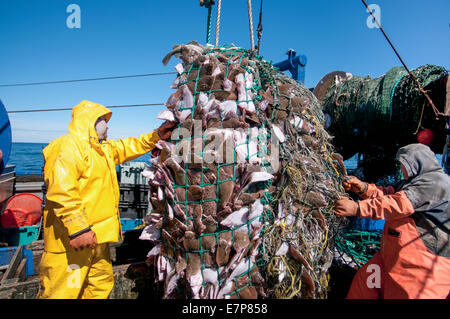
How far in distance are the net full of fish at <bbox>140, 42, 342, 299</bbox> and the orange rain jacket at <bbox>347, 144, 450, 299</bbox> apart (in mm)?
499

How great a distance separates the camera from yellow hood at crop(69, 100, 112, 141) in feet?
7.52

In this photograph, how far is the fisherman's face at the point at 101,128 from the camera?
2.52 meters

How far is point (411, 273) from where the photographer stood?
1.99 m

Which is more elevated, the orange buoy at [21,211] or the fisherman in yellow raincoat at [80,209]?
the fisherman in yellow raincoat at [80,209]

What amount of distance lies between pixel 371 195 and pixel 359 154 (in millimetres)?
2465

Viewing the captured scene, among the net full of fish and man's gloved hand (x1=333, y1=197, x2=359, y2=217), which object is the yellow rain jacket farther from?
man's gloved hand (x1=333, y1=197, x2=359, y2=217)

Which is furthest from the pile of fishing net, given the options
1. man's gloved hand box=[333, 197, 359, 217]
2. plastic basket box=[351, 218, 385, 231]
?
man's gloved hand box=[333, 197, 359, 217]

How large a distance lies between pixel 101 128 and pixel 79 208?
876mm

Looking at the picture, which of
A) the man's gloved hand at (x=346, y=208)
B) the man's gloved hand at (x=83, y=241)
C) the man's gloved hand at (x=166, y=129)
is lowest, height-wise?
the man's gloved hand at (x=83, y=241)

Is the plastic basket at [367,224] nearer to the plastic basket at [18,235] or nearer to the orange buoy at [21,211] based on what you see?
the plastic basket at [18,235]

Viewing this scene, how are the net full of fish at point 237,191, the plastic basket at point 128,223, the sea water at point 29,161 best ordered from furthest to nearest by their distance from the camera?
the sea water at point 29,161 < the plastic basket at point 128,223 < the net full of fish at point 237,191

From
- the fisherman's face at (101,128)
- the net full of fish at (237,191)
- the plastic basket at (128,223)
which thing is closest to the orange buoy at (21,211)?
the plastic basket at (128,223)

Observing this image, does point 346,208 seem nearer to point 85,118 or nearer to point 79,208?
point 79,208

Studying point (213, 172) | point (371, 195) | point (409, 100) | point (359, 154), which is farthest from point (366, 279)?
point (359, 154)
